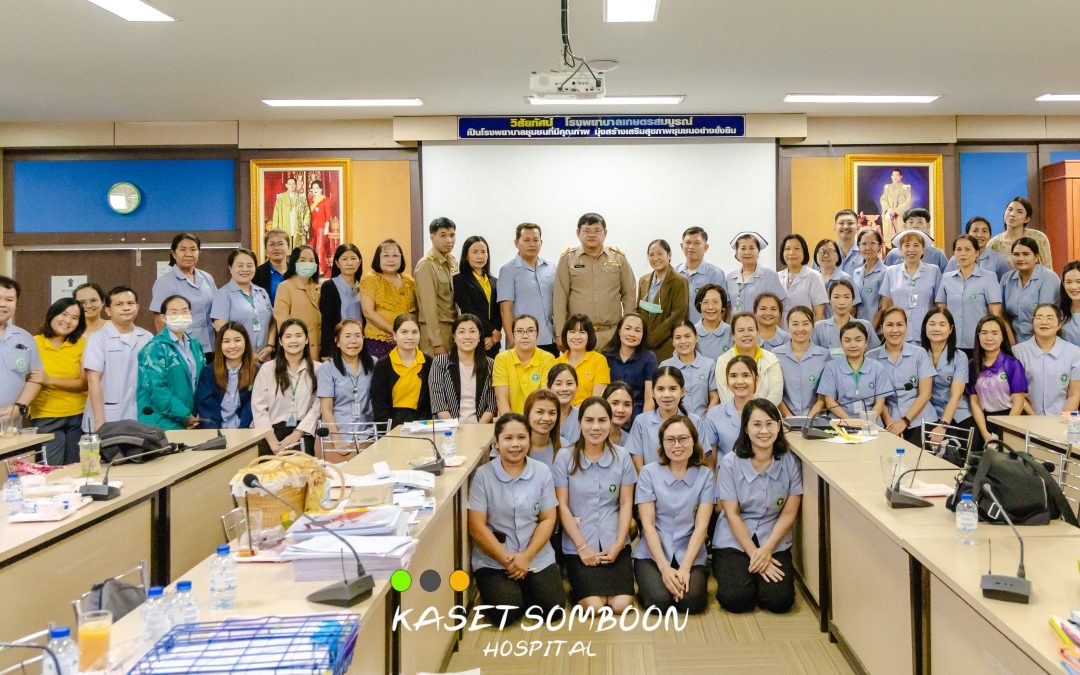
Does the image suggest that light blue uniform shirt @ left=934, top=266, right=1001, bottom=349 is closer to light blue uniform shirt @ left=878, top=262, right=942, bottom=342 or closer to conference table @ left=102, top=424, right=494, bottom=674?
light blue uniform shirt @ left=878, top=262, right=942, bottom=342

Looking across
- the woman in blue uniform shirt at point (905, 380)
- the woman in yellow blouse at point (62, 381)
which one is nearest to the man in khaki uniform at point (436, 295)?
the woman in yellow blouse at point (62, 381)

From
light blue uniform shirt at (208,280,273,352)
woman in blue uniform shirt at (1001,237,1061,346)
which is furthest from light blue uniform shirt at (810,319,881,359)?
light blue uniform shirt at (208,280,273,352)

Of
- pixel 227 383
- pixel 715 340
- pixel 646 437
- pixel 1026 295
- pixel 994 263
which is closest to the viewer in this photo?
pixel 646 437

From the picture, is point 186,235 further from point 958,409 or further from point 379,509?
point 958,409

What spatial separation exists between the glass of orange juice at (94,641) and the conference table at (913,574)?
6.58ft

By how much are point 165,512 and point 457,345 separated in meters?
2.12

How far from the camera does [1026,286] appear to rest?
5.92 meters

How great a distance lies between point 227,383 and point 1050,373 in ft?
17.2

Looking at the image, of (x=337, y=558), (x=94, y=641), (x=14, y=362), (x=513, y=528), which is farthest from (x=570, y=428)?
(x=14, y=362)

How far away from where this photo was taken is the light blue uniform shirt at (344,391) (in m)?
5.25

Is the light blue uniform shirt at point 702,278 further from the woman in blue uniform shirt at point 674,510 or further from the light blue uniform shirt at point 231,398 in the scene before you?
the light blue uniform shirt at point 231,398

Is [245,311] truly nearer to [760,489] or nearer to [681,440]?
[681,440]

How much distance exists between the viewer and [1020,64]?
20.5 feet

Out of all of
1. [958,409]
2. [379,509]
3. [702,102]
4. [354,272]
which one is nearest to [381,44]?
[354,272]
